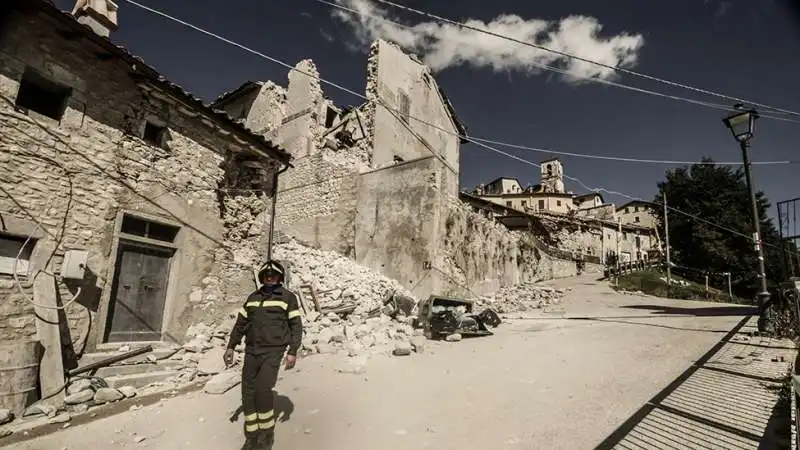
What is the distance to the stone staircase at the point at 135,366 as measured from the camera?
581cm

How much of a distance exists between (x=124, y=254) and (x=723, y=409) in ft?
29.4

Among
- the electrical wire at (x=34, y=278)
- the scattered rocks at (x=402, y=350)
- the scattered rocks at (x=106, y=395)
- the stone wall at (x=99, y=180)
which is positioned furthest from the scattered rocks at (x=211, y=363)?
Result: the scattered rocks at (x=402, y=350)

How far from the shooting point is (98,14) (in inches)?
316

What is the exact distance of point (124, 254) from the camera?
6.83m

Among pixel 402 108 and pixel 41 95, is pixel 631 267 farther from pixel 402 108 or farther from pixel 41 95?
pixel 41 95

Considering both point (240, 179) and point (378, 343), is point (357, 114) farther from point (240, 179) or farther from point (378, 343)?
point (378, 343)

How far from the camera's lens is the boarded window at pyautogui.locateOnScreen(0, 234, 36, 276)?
17.3 feet

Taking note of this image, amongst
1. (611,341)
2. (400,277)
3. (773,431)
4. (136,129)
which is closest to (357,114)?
(400,277)

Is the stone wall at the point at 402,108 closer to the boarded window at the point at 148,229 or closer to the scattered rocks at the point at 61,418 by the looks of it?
the boarded window at the point at 148,229

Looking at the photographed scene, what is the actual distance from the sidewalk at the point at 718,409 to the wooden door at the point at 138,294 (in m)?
7.54

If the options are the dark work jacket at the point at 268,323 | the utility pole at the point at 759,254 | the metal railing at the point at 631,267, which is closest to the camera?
the dark work jacket at the point at 268,323

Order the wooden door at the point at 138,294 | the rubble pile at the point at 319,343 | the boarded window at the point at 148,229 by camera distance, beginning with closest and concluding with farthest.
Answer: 1. the rubble pile at the point at 319,343
2. the wooden door at the point at 138,294
3. the boarded window at the point at 148,229

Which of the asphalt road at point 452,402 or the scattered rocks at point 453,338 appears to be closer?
the asphalt road at point 452,402

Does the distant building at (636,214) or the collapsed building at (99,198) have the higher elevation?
the distant building at (636,214)
